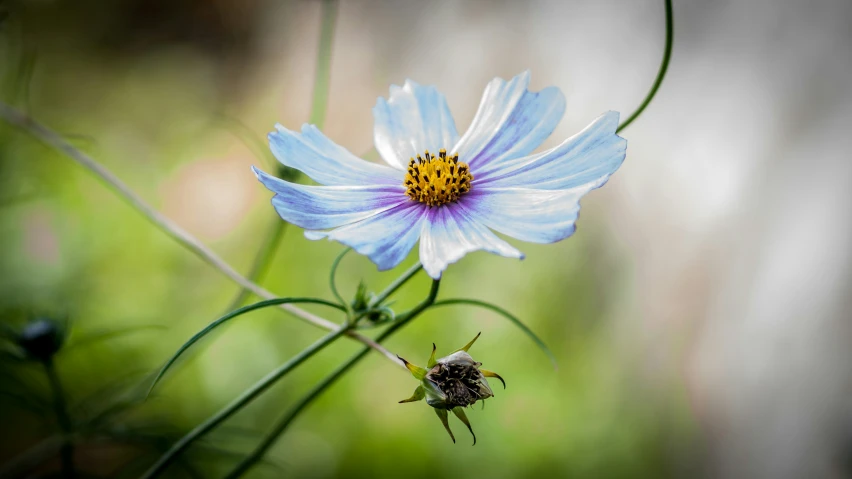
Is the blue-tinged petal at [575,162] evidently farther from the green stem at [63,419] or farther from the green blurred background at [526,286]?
the green blurred background at [526,286]

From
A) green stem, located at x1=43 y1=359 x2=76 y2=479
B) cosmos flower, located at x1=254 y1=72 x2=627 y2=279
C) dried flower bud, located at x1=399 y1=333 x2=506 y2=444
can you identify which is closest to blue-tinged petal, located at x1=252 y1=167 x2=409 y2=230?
cosmos flower, located at x1=254 y1=72 x2=627 y2=279

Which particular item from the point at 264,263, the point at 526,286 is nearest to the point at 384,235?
the point at 264,263

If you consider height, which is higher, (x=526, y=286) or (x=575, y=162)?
(x=526, y=286)

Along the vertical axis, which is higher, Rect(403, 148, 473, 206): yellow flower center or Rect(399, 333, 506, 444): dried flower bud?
Rect(403, 148, 473, 206): yellow flower center

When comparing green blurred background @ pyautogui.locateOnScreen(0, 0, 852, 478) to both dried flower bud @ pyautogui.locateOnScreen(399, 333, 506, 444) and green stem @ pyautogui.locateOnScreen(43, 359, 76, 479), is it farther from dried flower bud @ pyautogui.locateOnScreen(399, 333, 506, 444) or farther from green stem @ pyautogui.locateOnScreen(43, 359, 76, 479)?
dried flower bud @ pyautogui.locateOnScreen(399, 333, 506, 444)

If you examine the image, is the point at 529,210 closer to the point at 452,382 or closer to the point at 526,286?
the point at 452,382
